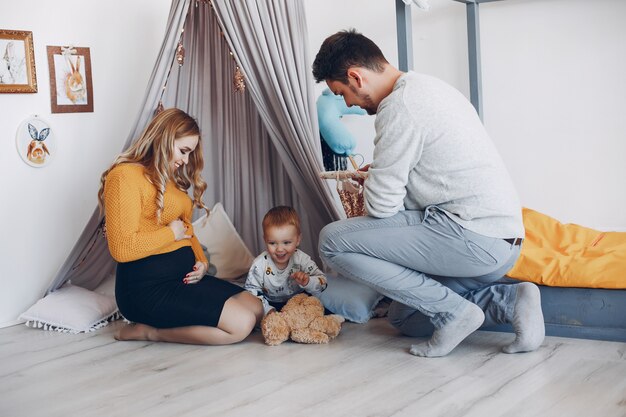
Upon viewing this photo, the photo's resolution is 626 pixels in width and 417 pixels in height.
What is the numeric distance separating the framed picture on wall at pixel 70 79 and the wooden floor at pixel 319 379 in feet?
4.06

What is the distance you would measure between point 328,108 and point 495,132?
105 centimetres

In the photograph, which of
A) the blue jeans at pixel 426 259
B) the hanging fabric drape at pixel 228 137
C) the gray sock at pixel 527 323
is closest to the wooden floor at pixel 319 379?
the gray sock at pixel 527 323

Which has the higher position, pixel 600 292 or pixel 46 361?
pixel 600 292

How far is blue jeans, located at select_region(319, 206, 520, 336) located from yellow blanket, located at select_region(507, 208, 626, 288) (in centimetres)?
19

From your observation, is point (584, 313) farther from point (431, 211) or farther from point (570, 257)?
point (431, 211)

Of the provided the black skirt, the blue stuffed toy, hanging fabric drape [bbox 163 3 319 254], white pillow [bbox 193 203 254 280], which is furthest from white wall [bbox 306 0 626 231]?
the black skirt

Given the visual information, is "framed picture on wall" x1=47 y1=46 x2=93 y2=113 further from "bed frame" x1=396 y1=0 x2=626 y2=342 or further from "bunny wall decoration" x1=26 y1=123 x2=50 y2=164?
"bed frame" x1=396 y1=0 x2=626 y2=342

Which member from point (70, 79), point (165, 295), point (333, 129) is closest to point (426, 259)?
point (165, 295)

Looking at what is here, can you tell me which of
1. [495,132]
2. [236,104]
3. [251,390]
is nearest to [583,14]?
[495,132]

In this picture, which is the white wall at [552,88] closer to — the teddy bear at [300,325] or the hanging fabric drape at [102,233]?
the hanging fabric drape at [102,233]

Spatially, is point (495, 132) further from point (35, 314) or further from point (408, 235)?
point (35, 314)

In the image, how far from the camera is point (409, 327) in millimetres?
2898

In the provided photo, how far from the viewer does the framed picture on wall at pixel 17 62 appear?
347 centimetres

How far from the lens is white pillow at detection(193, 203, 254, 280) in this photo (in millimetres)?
3732
